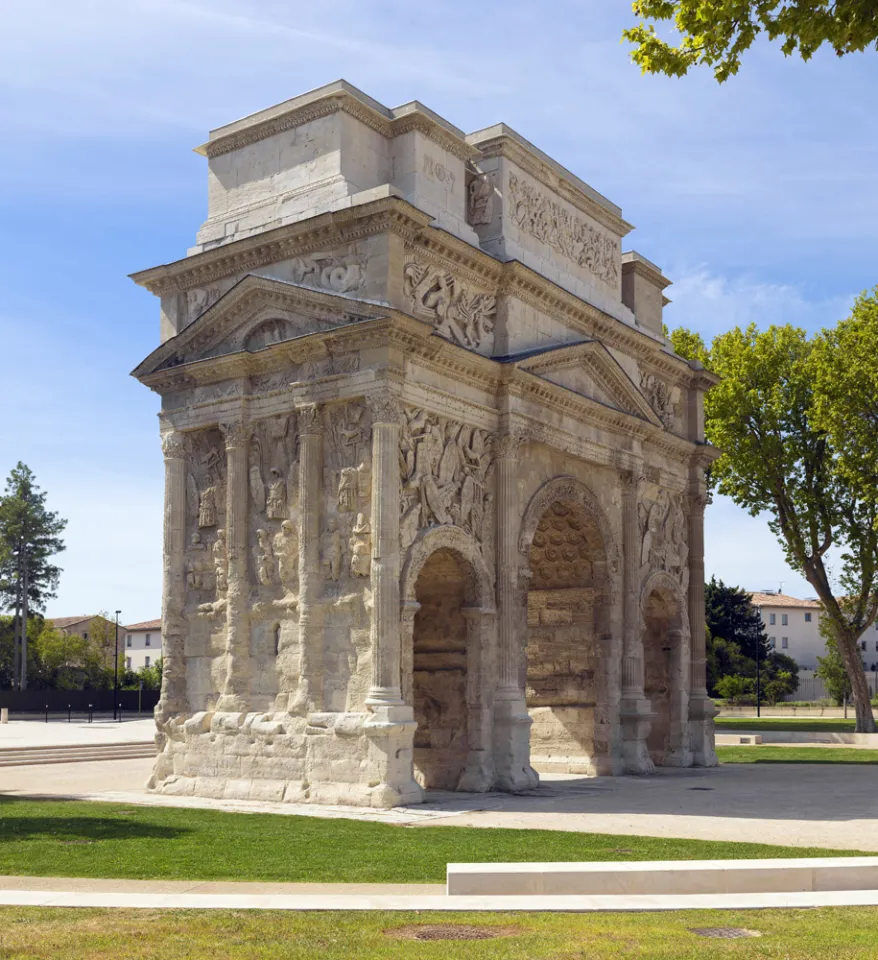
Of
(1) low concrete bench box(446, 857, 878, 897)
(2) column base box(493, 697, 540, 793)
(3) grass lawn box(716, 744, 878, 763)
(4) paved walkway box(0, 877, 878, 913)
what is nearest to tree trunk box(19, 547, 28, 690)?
(3) grass lawn box(716, 744, 878, 763)

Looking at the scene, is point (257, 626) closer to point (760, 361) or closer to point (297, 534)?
point (297, 534)

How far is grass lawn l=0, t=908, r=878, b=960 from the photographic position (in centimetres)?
820

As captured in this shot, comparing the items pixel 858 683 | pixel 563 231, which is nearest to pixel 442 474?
pixel 563 231

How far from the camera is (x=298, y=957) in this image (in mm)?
8102

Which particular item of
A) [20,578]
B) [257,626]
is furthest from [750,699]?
[257,626]

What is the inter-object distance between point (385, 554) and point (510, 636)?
3697 millimetres

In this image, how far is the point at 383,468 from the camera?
20.1 m

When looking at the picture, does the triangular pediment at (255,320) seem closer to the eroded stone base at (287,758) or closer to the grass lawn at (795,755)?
the eroded stone base at (287,758)

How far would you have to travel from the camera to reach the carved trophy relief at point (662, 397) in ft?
96.9

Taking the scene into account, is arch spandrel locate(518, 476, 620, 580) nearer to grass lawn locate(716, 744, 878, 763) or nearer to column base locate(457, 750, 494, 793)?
column base locate(457, 750, 494, 793)

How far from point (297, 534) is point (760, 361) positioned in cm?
2558

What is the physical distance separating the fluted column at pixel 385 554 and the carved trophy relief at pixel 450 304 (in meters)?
2.40

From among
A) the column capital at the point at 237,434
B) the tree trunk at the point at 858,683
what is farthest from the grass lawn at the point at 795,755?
the column capital at the point at 237,434

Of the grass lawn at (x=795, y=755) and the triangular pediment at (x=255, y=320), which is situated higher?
the triangular pediment at (x=255, y=320)
